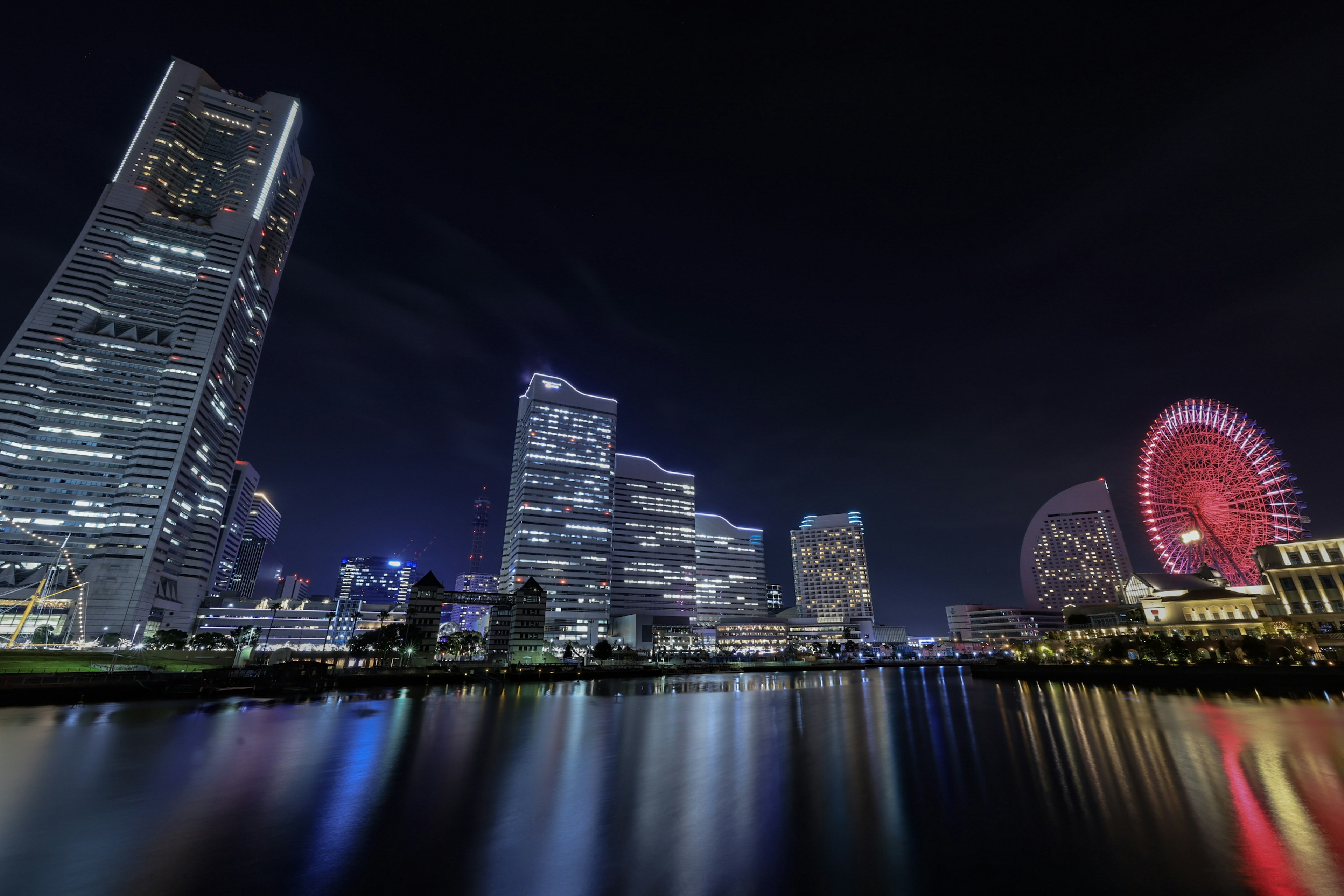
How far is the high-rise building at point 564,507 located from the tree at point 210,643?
6703cm


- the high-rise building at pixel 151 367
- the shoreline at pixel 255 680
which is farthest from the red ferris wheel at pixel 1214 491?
the high-rise building at pixel 151 367

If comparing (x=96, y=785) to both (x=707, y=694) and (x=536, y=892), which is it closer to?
(x=536, y=892)

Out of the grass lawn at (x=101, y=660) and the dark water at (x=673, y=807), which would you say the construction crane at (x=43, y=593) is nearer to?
the grass lawn at (x=101, y=660)

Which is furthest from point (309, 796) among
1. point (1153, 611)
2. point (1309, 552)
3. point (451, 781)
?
point (1153, 611)

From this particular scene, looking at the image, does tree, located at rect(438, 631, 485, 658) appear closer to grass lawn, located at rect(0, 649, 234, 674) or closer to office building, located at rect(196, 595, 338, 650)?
grass lawn, located at rect(0, 649, 234, 674)

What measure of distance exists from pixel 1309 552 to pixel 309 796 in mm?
128896

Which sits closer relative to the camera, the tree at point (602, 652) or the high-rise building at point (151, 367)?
the high-rise building at point (151, 367)

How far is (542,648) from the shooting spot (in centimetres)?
11925

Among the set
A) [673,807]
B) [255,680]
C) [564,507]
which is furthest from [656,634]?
[673,807]

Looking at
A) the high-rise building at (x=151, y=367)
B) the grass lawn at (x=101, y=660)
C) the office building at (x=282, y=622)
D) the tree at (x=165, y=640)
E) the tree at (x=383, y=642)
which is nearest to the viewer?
the grass lawn at (x=101, y=660)

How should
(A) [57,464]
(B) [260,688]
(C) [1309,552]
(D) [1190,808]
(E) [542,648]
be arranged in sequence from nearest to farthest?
(D) [1190,808] → (B) [260,688] → (C) [1309,552] → (A) [57,464] → (E) [542,648]

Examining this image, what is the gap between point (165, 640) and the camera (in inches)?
4104

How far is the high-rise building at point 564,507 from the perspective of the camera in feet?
540

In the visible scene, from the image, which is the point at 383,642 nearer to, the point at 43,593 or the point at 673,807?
the point at 43,593
